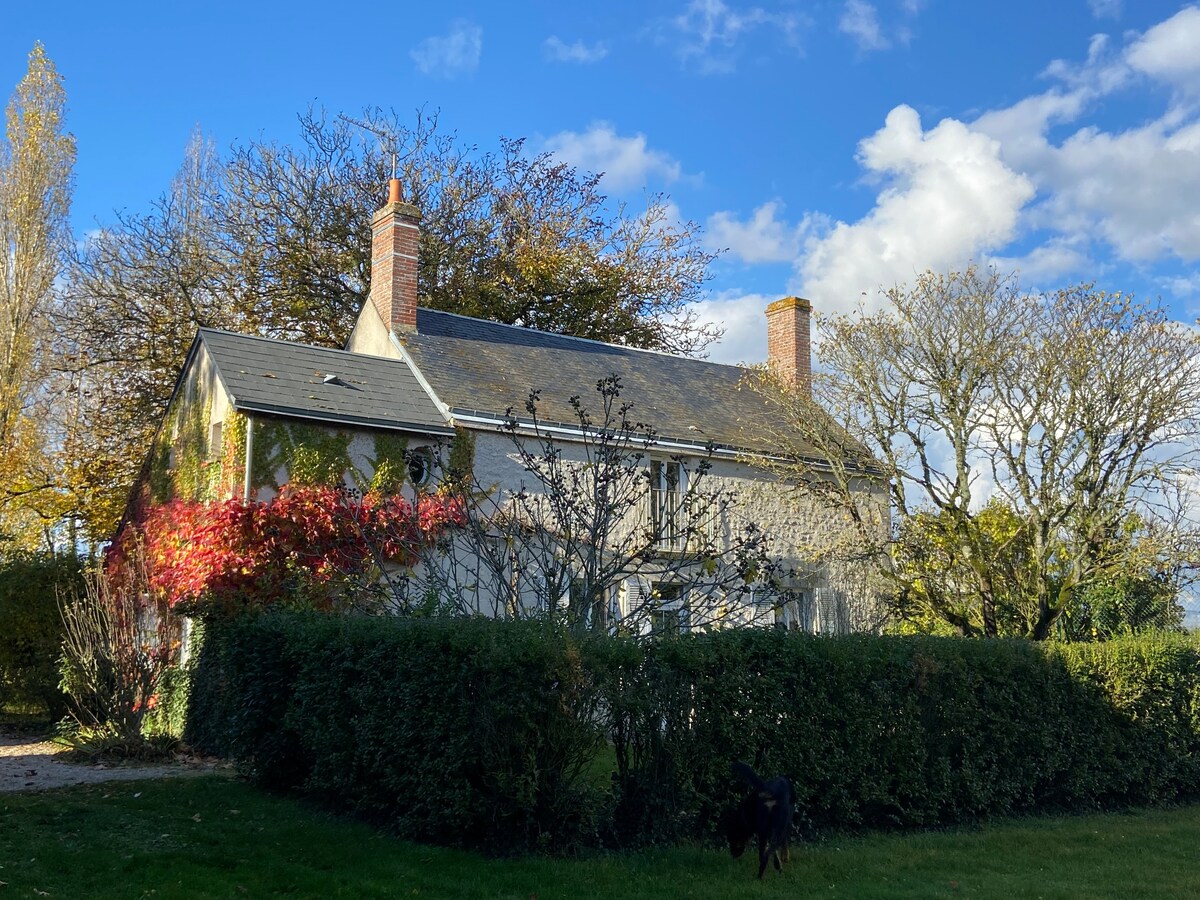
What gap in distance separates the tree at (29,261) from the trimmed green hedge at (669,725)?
14744 mm

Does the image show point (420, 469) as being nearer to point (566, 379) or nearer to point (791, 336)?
point (566, 379)

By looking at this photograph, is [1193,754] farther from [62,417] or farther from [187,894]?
[62,417]

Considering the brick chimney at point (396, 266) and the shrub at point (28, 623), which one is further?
the brick chimney at point (396, 266)

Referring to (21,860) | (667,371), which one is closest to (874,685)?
(21,860)

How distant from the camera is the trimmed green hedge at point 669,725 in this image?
25.9 feet

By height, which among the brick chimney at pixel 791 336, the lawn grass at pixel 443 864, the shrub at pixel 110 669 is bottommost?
the lawn grass at pixel 443 864

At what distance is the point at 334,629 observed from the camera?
976 cm

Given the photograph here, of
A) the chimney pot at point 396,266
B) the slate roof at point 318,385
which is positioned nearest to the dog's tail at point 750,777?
the slate roof at point 318,385

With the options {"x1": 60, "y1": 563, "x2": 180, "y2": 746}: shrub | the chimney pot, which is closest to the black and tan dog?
{"x1": 60, "y1": 563, "x2": 180, "y2": 746}: shrub

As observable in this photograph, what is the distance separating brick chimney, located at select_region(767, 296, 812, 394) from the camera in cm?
2306

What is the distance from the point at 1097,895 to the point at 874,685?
254cm

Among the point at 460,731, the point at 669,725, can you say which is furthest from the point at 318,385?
the point at 669,725

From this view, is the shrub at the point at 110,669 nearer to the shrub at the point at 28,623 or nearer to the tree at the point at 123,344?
the shrub at the point at 28,623

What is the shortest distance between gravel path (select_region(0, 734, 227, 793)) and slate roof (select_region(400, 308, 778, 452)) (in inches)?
263
